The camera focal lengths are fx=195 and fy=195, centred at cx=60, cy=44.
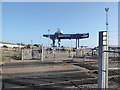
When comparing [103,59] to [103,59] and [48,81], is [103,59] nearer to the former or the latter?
[103,59]

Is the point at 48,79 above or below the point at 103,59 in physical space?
below

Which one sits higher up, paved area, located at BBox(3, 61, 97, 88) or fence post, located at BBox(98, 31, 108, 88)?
fence post, located at BBox(98, 31, 108, 88)

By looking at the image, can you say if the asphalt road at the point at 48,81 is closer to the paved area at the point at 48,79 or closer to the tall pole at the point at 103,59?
the paved area at the point at 48,79

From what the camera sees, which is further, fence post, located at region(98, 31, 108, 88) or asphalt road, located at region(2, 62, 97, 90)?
asphalt road, located at region(2, 62, 97, 90)

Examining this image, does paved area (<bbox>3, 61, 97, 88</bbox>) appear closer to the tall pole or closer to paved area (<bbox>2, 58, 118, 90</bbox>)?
paved area (<bbox>2, 58, 118, 90</bbox>)

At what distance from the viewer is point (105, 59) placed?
498cm

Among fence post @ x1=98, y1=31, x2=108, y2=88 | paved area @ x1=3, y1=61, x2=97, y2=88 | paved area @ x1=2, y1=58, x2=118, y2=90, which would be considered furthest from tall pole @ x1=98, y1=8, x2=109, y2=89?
paved area @ x1=3, y1=61, x2=97, y2=88

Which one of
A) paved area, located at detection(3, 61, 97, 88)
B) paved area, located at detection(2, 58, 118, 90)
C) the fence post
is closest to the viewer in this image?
the fence post

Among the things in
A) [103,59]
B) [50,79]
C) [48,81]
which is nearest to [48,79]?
[50,79]

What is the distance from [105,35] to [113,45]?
1.03 feet

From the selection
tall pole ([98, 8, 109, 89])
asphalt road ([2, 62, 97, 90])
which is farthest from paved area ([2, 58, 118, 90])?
tall pole ([98, 8, 109, 89])

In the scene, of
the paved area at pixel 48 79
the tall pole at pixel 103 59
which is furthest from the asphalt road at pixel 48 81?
the tall pole at pixel 103 59

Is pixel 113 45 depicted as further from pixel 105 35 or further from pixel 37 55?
pixel 37 55

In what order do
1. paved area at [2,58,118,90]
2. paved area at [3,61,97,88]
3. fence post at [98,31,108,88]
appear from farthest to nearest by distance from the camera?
paved area at [3,61,97,88] → paved area at [2,58,118,90] → fence post at [98,31,108,88]
